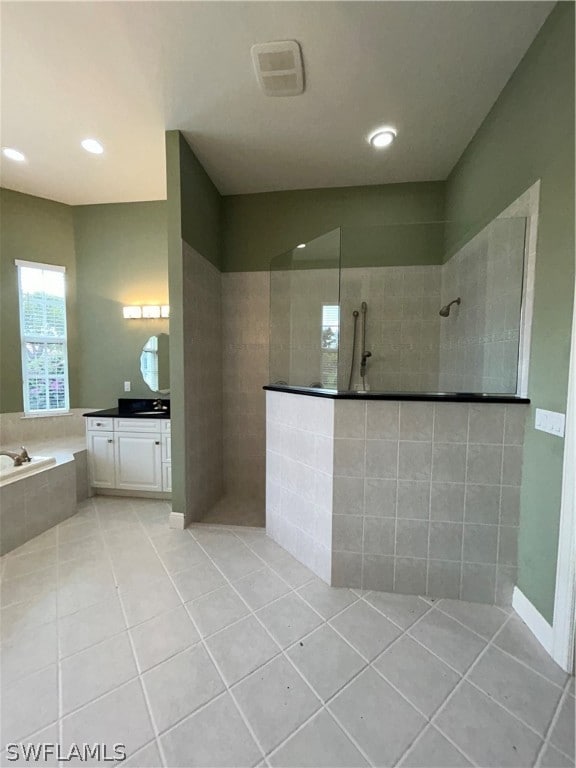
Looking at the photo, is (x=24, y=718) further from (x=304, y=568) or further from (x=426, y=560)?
(x=426, y=560)

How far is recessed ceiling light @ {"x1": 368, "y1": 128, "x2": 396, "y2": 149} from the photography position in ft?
7.22

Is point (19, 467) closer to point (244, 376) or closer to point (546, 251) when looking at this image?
point (244, 376)

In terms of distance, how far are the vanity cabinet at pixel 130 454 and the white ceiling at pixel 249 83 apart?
2.35 metres

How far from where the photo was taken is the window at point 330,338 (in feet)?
8.54

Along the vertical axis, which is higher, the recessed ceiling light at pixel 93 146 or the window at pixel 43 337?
the recessed ceiling light at pixel 93 146

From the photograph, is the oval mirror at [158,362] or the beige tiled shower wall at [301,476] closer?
the beige tiled shower wall at [301,476]

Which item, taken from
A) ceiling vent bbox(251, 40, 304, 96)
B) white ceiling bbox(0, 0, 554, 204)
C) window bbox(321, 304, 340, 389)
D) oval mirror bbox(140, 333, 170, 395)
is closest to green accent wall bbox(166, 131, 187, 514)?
white ceiling bbox(0, 0, 554, 204)

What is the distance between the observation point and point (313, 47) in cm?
160

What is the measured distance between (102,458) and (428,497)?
2852 millimetres

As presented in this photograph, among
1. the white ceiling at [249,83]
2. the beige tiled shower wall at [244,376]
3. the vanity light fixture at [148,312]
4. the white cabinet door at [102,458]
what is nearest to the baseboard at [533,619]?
the beige tiled shower wall at [244,376]

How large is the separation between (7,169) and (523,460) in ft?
15.3

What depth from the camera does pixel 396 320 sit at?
2.85m

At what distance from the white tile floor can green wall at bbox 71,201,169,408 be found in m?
2.00

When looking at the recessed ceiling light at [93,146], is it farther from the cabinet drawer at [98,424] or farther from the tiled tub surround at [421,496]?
the tiled tub surround at [421,496]
